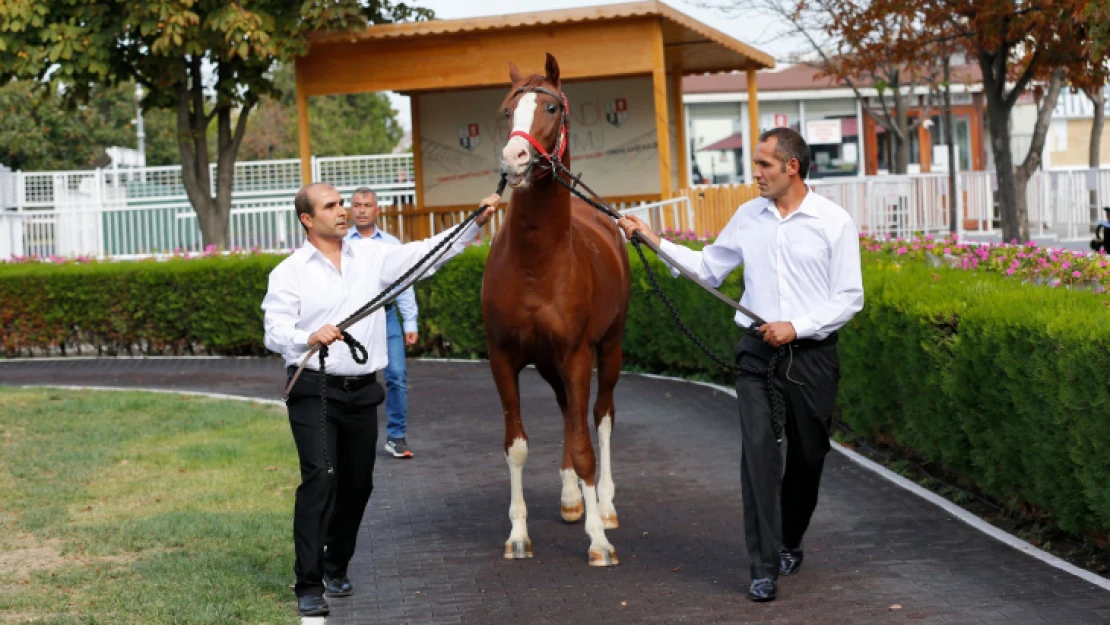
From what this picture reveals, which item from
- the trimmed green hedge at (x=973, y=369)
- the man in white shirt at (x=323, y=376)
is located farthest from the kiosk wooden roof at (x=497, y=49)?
the man in white shirt at (x=323, y=376)

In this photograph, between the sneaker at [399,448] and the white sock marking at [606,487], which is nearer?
the white sock marking at [606,487]

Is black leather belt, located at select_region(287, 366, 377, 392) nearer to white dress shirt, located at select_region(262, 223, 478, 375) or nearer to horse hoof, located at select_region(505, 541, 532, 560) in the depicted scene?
white dress shirt, located at select_region(262, 223, 478, 375)

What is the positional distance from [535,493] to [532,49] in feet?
43.1

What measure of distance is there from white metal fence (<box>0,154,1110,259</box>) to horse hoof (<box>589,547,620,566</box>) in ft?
40.0

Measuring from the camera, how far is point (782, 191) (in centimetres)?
692

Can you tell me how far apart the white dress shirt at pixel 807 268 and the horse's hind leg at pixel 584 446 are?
4.07 ft

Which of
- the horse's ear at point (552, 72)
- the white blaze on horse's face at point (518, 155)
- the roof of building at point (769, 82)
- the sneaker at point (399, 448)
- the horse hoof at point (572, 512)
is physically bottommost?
the horse hoof at point (572, 512)

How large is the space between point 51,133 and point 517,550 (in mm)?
52160

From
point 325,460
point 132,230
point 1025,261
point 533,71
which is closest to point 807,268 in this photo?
point 325,460

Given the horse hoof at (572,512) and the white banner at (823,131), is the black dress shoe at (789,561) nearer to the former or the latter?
the horse hoof at (572,512)

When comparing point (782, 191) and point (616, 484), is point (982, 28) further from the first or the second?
point (782, 191)

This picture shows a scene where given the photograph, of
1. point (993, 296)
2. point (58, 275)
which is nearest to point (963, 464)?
point (993, 296)

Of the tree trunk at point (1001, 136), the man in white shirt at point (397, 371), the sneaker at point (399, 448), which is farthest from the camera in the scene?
the tree trunk at point (1001, 136)

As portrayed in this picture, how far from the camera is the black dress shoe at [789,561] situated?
7.28m
